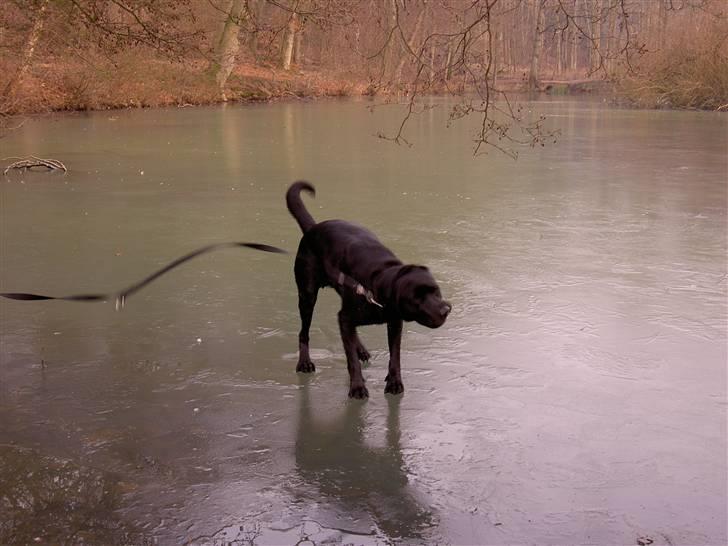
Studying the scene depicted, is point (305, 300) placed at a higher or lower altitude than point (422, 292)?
lower

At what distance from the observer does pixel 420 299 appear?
3326 millimetres

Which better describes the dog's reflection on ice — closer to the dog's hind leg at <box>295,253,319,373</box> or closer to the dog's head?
the dog's hind leg at <box>295,253,319,373</box>

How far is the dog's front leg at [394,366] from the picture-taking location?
12.9ft

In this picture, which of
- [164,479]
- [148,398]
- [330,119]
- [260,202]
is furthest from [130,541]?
[330,119]

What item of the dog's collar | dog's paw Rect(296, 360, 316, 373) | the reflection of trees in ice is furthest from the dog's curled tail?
the reflection of trees in ice

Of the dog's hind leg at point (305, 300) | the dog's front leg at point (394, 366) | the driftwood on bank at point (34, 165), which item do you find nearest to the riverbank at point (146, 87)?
the driftwood on bank at point (34, 165)

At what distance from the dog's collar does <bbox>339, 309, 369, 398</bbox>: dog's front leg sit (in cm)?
16

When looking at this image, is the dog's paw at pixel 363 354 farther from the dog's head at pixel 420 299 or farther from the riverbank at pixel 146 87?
the riverbank at pixel 146 87

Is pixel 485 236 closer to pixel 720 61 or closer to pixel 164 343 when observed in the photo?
pixel 164 343

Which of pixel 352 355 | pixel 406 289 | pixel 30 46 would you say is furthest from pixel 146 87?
pixel 406 289

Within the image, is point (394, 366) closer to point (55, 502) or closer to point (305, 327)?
point (305, 327)

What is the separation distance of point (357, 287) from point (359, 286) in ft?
0.06

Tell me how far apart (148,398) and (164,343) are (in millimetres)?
834

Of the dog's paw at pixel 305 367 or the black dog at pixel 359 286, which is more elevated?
the black dog at pixel 359 286
